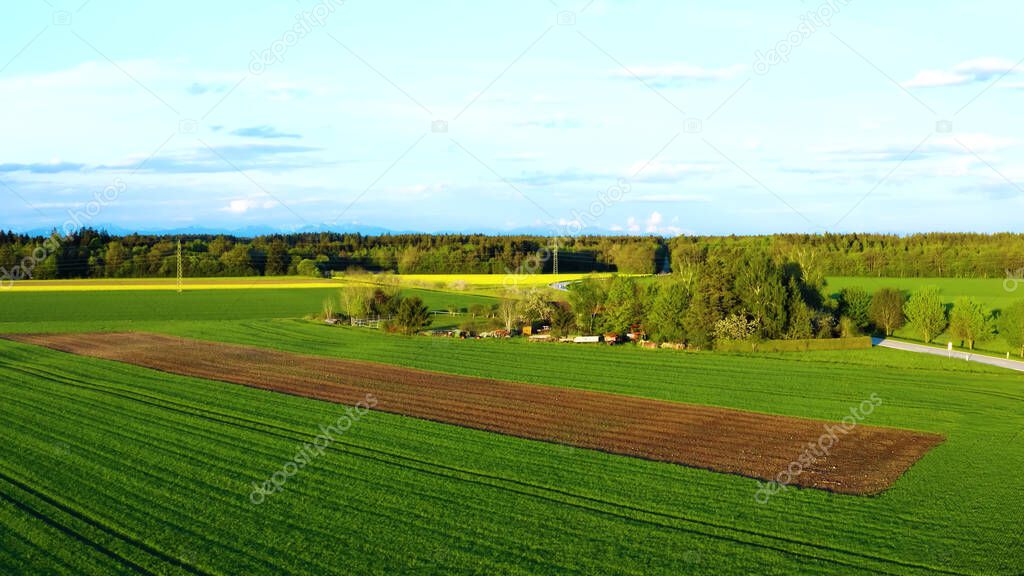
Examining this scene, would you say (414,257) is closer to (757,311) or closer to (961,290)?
(757,311)

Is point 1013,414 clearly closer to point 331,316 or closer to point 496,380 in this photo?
point 496,380

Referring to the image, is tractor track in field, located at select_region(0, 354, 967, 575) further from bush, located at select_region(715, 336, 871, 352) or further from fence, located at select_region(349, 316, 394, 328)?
fence, located at select_region(349, 316, 394, 328)

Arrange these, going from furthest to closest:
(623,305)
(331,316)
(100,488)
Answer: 1. (331,316)
2. (623,305)
3. (100,488)

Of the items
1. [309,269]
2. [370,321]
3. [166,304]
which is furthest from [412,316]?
[309,269]

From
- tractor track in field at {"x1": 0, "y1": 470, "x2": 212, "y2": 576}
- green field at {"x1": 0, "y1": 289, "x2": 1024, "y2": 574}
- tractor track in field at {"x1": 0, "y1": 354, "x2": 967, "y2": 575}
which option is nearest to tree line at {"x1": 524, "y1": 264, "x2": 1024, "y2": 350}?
green field at {"x1": 0, "y1": 289, "x2": 1024, "y2": 574}

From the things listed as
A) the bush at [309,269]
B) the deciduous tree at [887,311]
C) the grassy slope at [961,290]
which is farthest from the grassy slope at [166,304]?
the grassy slope at [961,290]

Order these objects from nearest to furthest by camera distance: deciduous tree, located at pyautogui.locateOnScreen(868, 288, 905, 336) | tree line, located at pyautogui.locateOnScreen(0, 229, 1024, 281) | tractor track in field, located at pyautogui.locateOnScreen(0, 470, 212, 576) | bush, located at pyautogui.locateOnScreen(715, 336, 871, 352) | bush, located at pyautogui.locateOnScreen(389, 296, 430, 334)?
1. tractor track in field, located at pyautogui.locateOnScreen(0, 470, 212, 576)
2. bush, located at pyautogui.locateOnScreen(715, 336, 871, 352)
3. deciduous tree, located at pyautogui.locateOnScreen(868, 288, 905, 336)
4. bush, located at pyautogui.locateOnScreen(389, 296, 430, 334)
5. tree line, located at pyautogui.locateOnScreen(0, 229, 1024, 281)

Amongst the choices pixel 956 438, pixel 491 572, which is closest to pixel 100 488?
pixel 491 572

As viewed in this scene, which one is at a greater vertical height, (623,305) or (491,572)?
(623,305)
